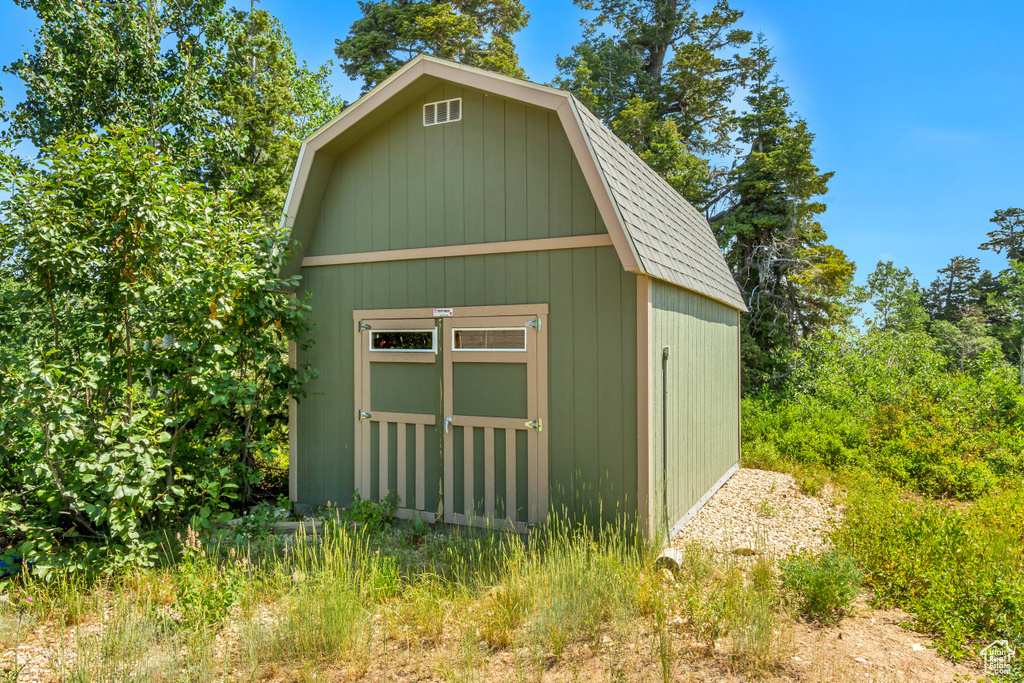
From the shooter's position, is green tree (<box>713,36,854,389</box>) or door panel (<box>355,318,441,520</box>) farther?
green tree (<box>713,36,854,389</box>)

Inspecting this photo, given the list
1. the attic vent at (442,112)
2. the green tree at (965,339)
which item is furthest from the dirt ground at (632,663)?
the green tree at (965,339)

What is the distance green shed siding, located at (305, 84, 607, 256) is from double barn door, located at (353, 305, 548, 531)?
76cm

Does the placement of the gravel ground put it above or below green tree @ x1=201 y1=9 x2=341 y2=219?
below

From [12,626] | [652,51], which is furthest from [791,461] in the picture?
[652,51]

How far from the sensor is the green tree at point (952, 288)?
29.5 metres

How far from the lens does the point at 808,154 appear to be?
1420cm

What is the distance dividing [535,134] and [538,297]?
145cm

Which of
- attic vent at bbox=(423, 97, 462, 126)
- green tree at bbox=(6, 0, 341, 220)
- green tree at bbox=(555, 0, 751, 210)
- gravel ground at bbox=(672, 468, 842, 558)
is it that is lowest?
gravel ground at bbox=(672, 468, 842, 558)

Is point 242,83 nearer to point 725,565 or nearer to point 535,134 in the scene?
point 535,134

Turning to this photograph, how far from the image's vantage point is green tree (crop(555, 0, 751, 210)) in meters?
17.1

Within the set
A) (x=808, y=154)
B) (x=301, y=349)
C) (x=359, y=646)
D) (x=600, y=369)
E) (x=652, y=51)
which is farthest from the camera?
(x=652, y=51)

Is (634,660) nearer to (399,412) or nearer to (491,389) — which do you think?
(491,389)

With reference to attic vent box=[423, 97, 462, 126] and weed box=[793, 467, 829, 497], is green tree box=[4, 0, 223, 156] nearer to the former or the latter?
attic vent box=[423, 97, 462, 126]

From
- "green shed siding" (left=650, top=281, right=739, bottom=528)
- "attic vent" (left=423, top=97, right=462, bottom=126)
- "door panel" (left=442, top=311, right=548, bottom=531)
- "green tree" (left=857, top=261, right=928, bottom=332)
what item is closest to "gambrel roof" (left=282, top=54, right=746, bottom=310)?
"attic vent" (left=423, top=97, right=462, bottom=126)
